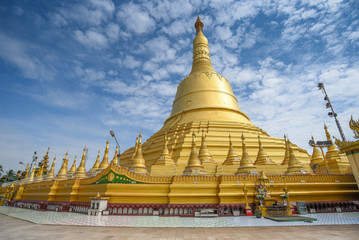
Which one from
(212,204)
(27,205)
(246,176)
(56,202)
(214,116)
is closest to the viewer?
(212,204)

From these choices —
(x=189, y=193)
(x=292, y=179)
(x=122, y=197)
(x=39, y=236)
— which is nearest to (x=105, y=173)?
(x=122, y=197)

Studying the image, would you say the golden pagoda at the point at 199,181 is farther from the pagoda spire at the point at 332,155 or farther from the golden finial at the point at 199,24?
the golden finial at the point at 199,24

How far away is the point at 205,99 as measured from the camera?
74.7 ft

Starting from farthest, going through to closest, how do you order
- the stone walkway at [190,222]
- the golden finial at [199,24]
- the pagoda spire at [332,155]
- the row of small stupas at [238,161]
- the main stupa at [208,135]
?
the golden finial at [199,24]
the pagoda spire at [332,155]
the main stupa at [208,135]
the row of small stupas at [238,161]
the stone walkway at [190,222]

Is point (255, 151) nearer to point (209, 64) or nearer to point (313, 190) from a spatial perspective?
point (313, 190)

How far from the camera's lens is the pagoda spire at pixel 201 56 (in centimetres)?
2733

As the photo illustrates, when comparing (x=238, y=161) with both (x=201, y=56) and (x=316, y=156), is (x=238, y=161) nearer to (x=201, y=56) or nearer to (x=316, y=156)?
(x=316, y=156)

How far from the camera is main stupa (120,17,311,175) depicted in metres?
14.0

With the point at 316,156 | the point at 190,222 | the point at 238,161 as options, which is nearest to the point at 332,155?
the point at 316,156

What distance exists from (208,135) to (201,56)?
52.7 ft

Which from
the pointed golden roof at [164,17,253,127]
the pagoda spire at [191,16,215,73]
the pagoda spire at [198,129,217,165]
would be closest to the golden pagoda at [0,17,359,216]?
the pagoda spire at [198,129,217,165]

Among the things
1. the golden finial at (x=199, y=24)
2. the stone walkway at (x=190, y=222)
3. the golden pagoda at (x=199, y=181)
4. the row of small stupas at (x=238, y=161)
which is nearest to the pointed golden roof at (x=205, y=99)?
the golden pagoda at (x=199, y=181)

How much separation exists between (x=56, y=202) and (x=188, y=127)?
12138mm

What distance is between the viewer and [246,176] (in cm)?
1100
